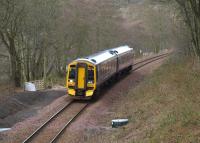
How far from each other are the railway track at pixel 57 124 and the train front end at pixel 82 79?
2.29ft

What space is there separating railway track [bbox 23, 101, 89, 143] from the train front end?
0.70 meters

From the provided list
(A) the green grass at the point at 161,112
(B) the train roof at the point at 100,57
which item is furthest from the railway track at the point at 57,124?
(B) the train roof at the point at 100,57

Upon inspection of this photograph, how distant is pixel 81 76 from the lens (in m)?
30.1

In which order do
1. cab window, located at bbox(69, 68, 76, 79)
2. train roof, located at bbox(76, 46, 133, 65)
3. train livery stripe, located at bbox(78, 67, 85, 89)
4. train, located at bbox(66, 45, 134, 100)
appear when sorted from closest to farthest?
train, located at bbox(66, 45, 134, 100) < train livery stripe, located at bbox(78, 67, 85, 89) < cab window, located at bbox(69, 68, 76, 79) < train roof, located at bbox(76, 46, 133, 65)

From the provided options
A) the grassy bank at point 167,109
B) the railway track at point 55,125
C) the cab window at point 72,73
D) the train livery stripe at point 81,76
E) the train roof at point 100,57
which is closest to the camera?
the grassy bank at point 167,109

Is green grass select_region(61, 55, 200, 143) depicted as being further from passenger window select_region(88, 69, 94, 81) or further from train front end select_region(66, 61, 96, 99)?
passenger window select_region(88, 69, 94, 81)

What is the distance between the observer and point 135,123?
2083 cm

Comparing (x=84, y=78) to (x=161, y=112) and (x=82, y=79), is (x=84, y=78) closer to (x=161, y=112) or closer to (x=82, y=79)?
(x=82, y=79)

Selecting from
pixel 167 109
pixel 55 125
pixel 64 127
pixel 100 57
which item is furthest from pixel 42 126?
pixel 100 57

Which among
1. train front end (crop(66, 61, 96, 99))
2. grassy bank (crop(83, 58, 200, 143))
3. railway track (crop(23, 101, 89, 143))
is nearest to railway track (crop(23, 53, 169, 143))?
railway track (crop(23, 101, 89, 143))

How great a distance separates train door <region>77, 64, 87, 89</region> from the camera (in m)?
30.0

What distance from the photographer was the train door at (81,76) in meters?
30.0

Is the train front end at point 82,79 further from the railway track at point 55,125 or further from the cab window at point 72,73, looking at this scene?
the railway track at point 55,125

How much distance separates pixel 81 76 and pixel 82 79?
20cm
